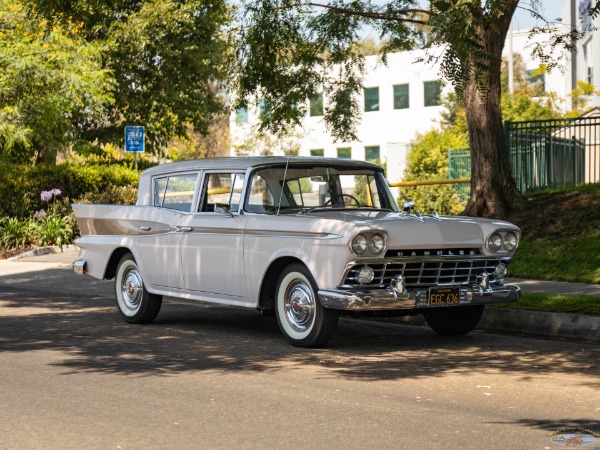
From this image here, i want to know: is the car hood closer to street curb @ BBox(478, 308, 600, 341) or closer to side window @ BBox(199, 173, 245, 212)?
side window @ BBox(199, 173, 245, 212)

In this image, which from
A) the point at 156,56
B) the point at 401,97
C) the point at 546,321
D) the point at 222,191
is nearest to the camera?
the point at 546,321

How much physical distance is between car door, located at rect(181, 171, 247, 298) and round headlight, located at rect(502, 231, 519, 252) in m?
2.46

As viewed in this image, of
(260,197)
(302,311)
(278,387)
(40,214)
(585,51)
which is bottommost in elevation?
(278,387)

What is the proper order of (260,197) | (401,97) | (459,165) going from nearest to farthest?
(260,197) → (459,165) → (401,97)

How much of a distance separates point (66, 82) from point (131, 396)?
17900 mm

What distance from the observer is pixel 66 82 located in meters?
24.7

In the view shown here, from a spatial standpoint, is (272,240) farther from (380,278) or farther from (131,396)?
(131,396)

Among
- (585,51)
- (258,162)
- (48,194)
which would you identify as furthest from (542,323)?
(585,51)

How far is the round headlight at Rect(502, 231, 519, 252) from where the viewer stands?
1052cm

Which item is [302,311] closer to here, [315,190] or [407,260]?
[407,260]

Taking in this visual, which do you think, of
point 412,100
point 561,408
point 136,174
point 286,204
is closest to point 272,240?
point 286,204

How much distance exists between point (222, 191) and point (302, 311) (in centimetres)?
181

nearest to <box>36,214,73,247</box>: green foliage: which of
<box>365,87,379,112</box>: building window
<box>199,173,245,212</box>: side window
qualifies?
<box>199,173,245,212</box>: side window

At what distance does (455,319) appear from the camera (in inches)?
436
